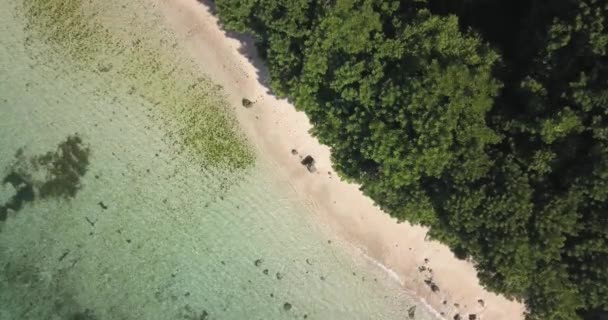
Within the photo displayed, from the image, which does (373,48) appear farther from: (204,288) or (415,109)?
(204,288)

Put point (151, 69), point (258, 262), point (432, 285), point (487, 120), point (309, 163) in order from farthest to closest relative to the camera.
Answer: point (151, 69) → point (258, 262) → point (309, 163) → point (432, 285) → point (487, 120)

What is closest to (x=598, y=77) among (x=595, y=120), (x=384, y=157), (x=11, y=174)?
(x=595, y=120)

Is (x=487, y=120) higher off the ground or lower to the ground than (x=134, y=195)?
higher

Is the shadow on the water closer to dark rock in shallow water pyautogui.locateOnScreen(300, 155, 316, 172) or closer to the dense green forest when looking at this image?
dark rock in shallow water pyautogui.locateOnScreen(300, 155, 316, 172)

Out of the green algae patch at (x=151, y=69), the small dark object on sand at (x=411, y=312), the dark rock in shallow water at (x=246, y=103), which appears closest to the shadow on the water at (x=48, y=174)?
the green algae patch at (x=151, y=69)

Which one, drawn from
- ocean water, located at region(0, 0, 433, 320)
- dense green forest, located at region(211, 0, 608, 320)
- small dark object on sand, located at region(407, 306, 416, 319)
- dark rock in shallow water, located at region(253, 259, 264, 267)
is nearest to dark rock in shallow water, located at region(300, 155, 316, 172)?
ocean water, located at region(0, 0, 433, 320)

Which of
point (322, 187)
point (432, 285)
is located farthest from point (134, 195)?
point (432, 285)

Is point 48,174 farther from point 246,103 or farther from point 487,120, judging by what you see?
point 487,120
